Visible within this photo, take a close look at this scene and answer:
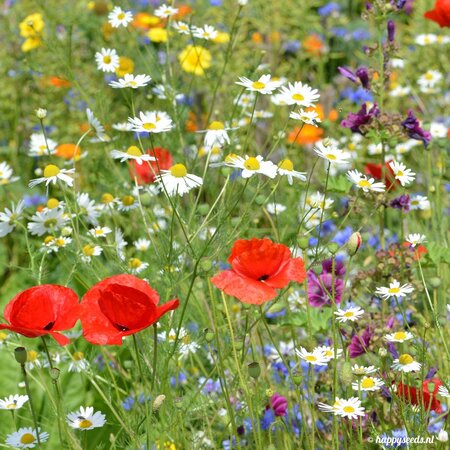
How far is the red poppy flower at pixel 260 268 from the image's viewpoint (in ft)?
4.19

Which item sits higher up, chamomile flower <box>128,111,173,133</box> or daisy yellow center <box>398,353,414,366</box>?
chamomile flower <box>128,111,173,133</box>

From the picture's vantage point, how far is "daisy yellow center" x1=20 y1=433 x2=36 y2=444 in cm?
147

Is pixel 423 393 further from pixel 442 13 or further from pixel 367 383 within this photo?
pixel 442 13

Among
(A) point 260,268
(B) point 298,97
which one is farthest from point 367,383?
(B) point 298,97

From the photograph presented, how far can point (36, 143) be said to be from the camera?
7.45 ft

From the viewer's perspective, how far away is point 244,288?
1266 millimetres

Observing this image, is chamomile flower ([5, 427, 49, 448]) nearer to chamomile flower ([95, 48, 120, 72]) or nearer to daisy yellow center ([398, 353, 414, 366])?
→ daisy yellow center ([398, 353, 414, 366])

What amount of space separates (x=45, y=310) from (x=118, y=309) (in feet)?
0.38

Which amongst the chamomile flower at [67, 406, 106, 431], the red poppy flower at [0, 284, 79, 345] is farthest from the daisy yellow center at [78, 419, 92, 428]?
the red poppy flower at [0, 284, 79, 345]

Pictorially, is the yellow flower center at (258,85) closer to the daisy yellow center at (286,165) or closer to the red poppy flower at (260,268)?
the daisy yellow center at (286,165)

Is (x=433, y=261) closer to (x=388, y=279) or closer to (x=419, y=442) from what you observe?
(x=388, y=279)

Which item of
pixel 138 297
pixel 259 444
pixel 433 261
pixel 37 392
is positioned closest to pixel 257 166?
pixel 138 297

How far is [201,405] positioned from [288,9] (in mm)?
3048

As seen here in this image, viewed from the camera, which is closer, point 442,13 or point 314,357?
point 314,357
